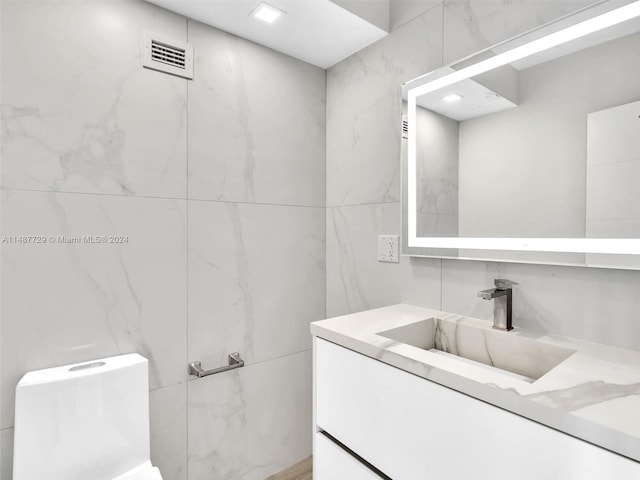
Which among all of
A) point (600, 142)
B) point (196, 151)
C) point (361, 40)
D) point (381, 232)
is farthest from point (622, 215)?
point (196, 151)

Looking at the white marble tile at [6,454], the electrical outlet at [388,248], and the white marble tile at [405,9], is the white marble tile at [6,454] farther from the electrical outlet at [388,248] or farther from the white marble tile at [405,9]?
the white marble tile at [405,9]

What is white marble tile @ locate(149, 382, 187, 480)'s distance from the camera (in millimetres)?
1334

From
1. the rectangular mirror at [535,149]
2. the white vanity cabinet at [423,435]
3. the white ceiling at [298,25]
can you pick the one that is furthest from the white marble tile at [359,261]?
the white ceiling at [298,25]

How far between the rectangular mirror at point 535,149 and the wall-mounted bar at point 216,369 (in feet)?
2.78

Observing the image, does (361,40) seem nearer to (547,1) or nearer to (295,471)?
(547,1)

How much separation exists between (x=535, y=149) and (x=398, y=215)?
1.82ft

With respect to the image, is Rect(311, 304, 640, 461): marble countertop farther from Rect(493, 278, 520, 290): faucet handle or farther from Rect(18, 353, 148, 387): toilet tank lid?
Rect(18, 353, 148, 387): toilet tank lid

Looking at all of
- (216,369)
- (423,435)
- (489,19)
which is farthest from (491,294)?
(216,369)

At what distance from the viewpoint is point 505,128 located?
1.17m

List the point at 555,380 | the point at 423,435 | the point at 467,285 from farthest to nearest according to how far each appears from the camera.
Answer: the point at 467,285, the point at 423,435, the point at 555,380

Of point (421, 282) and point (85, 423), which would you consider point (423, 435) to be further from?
point (85, 423)

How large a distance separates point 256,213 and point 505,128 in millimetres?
1029

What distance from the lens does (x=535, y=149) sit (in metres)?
1.10

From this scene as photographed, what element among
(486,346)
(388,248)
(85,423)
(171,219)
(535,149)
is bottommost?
(85,423)
